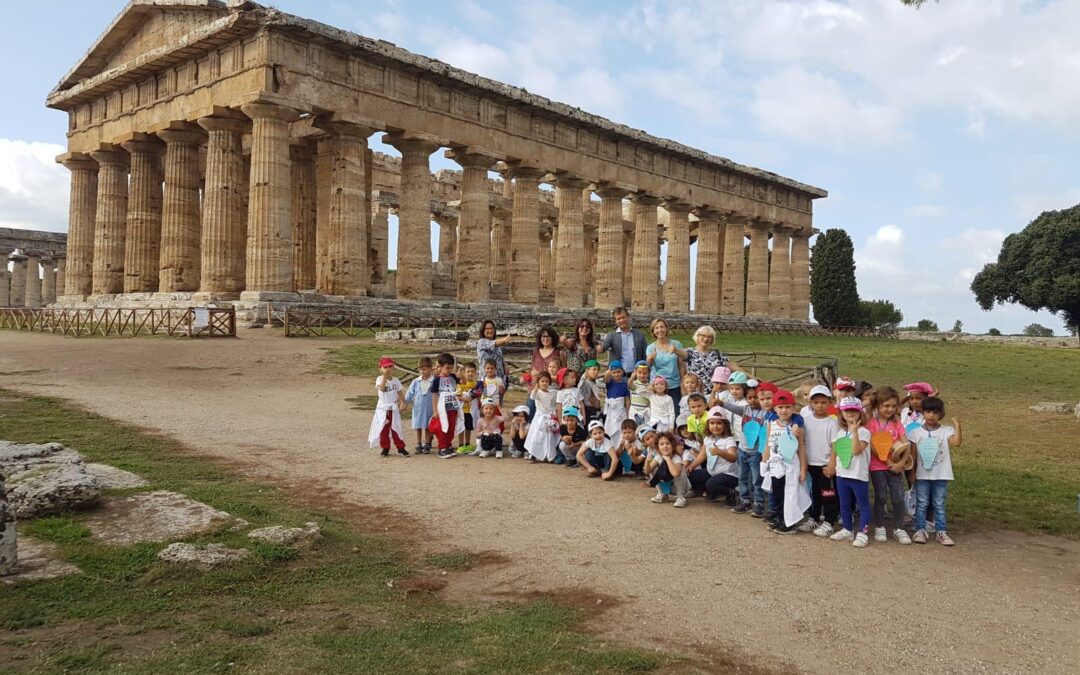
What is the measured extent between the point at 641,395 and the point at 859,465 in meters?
2.85

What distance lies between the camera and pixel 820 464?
708cm

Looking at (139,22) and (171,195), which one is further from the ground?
(139,22)

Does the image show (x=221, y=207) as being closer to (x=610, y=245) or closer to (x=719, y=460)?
(x=610, y=245)

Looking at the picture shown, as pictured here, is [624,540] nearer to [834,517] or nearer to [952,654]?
[834,517]

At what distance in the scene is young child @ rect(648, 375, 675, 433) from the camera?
877 centimetres

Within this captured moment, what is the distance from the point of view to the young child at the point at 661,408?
8.77 metres

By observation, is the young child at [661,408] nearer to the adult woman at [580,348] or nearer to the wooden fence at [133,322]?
the adult woman at [580,348]

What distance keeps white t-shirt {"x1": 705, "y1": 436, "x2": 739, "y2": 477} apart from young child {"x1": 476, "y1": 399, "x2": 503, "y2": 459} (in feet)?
10.3

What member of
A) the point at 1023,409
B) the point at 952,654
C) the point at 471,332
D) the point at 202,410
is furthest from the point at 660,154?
the point at 952,654

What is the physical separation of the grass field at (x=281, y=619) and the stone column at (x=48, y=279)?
6046 cm

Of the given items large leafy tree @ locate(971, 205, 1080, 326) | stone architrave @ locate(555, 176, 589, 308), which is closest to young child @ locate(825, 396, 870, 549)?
stone architrave @ locate(555, 176, 589, 308)

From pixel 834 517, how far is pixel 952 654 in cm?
280

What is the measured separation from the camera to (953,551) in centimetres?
647

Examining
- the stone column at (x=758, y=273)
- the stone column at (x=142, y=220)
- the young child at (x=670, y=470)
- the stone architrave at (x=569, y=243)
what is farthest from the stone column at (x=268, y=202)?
the stone column at (x=758, y=273)
